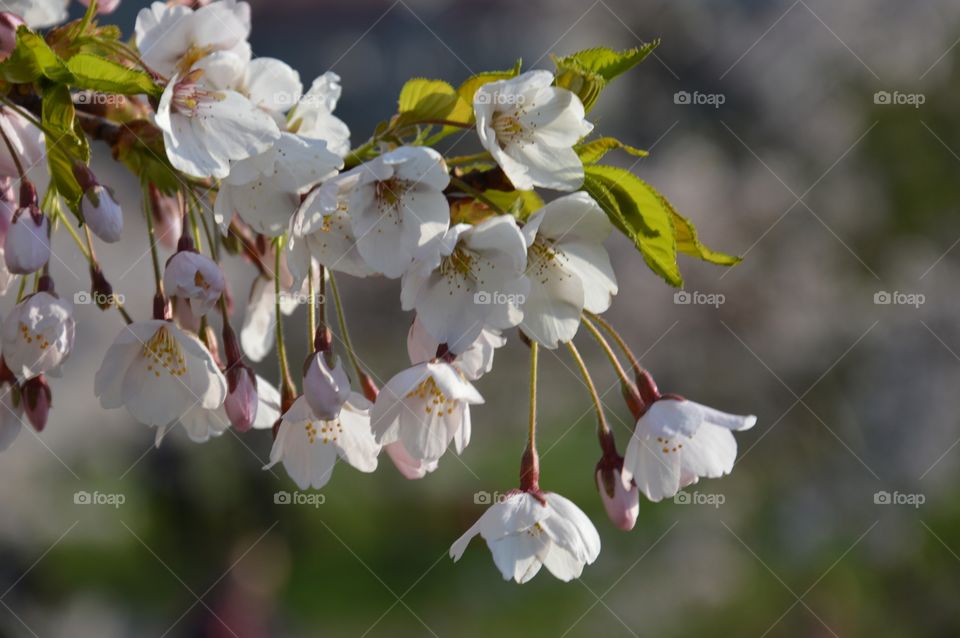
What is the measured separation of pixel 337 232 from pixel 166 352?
0.55ft

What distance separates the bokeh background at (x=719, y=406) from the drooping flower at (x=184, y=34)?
247 cm

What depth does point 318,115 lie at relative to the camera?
77cm

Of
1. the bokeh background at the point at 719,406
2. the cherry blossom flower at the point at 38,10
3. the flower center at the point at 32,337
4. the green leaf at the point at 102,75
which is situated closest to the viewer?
the green leaf at the point at 102,75

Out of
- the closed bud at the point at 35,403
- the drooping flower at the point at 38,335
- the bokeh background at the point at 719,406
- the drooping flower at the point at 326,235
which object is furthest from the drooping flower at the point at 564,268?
the bokeh background at the point at 719,406

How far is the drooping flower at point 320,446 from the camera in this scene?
0.76m

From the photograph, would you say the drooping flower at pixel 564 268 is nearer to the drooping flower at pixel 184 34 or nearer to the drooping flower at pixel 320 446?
the drooping flower at pixel 320 446

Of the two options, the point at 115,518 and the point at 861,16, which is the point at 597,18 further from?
the point at 115,518

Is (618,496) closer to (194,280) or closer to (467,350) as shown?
(467,350)

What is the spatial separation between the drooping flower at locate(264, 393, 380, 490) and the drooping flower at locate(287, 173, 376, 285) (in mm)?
125

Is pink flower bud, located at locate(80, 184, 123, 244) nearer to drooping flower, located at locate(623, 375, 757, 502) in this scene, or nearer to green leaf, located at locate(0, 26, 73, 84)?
green leaf, located at locate(0, 26, 73, 84)

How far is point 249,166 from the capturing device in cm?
65

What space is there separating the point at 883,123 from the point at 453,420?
312 centimetres

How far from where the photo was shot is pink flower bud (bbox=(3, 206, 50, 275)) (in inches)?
27.9

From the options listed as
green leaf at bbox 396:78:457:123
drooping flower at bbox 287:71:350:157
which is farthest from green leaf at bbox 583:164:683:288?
drooping flower at bbox 287:71:350:157
